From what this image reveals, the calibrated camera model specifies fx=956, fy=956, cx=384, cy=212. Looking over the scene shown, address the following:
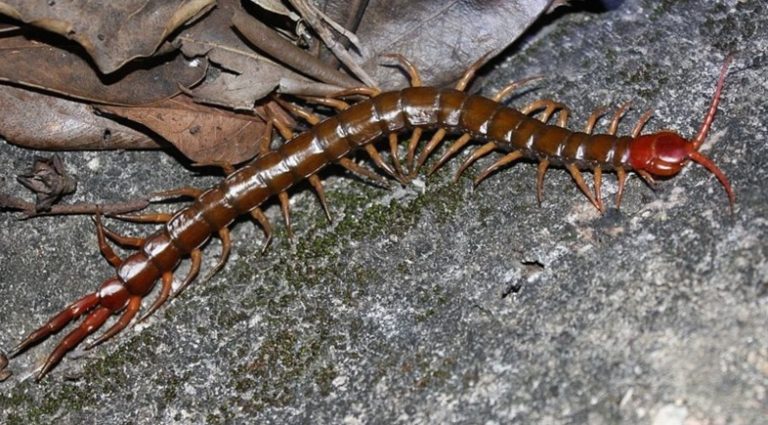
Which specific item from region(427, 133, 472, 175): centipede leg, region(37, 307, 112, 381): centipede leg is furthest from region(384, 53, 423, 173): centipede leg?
region(37, 307, 112, 381): centipede leg

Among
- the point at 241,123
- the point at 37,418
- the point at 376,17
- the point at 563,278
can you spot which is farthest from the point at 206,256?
the point at 563,278

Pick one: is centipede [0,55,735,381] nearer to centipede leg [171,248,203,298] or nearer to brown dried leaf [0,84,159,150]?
centipede leg [171,248,203,298]

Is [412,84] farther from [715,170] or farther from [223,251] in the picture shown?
[715,170]

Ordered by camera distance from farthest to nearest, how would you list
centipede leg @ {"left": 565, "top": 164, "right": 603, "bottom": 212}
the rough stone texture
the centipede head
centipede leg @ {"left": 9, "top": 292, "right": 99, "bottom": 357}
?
1. centipede leg @ {"left": 9, "top": 292, "right": 99, "bottom": 357}
2. centipede leg @ {"left": 565, "top": 164, "right": 603, "bottom": 212}
3. the centipede head
4. the rough stone texture

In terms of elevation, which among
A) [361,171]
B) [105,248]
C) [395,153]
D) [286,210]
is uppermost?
[395,153]

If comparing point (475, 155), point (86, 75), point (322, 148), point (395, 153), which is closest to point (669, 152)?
point (475, 155)

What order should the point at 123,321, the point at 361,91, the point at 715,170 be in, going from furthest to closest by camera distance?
the point at 361,91
the point at 123,321
the point at 715,170
